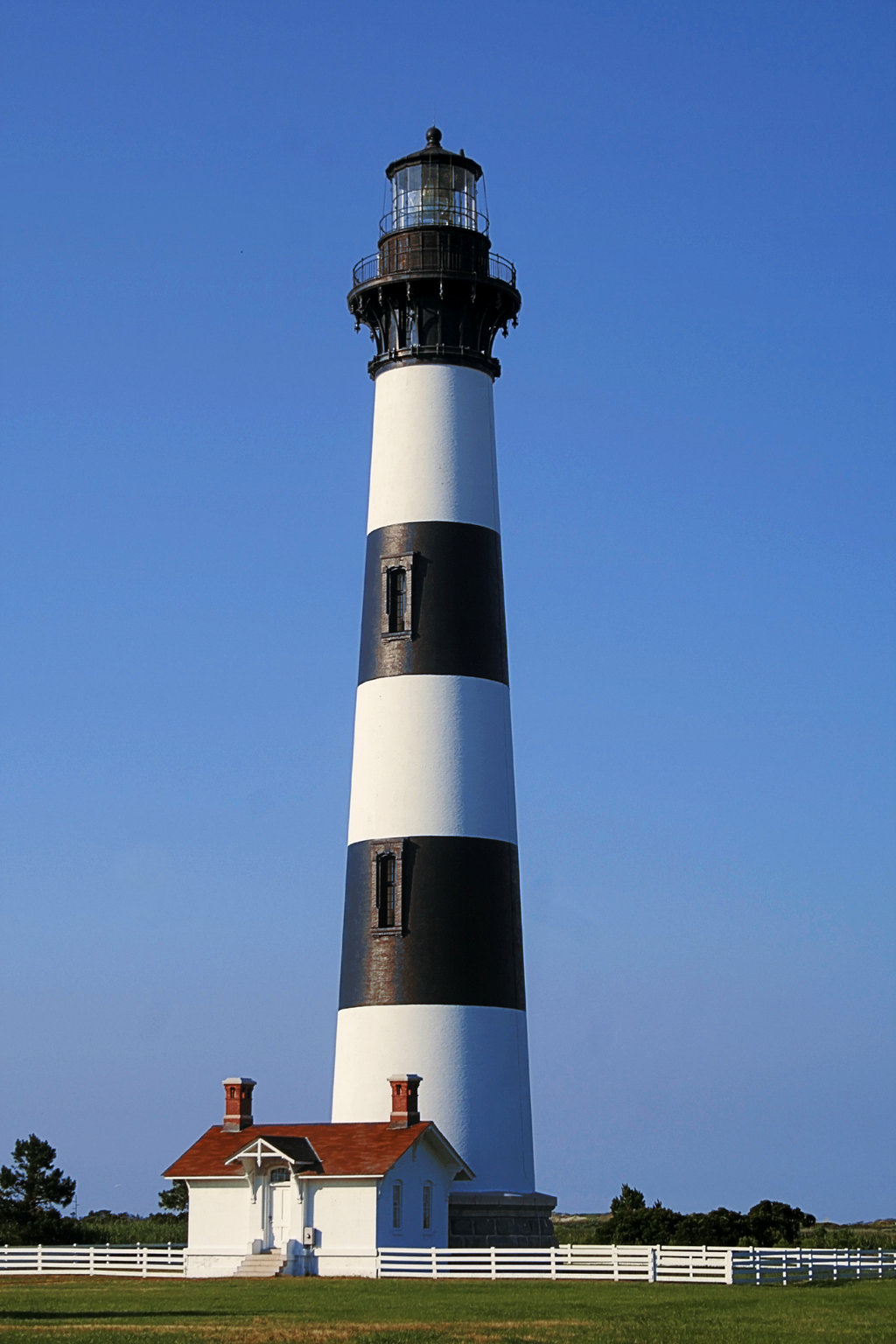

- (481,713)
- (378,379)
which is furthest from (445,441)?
(481,713)

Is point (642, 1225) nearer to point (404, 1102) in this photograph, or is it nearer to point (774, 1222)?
point (774, 1222)

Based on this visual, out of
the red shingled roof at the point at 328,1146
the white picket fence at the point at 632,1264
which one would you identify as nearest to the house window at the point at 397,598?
the red shingled roof at the point at 328,1146

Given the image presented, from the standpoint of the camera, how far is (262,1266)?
36.3m

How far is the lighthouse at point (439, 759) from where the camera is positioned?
3653 centimetres

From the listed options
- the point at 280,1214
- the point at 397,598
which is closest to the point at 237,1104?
the point at 280,1214

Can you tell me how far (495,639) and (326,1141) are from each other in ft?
33.9

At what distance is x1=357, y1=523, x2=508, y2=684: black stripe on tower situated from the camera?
125 ft

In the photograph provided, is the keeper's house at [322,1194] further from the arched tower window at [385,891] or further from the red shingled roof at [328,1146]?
the arched tower window at [385,891]

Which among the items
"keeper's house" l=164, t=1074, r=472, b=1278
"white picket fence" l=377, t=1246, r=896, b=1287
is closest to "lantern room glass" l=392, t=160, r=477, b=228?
"keeper's house" l=164, t=1074, r=472, b=1278

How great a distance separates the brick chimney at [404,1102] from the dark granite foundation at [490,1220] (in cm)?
214

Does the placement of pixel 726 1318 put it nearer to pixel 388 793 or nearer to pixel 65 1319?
pixel 65 1319

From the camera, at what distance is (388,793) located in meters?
37.7

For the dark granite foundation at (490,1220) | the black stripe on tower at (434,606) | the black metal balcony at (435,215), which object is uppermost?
the black metal balcony at (435,215)

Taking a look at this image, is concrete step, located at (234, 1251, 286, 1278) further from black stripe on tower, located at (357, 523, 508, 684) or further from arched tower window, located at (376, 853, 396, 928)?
black stripe on tower, located at (357, 523, 508, 684)
